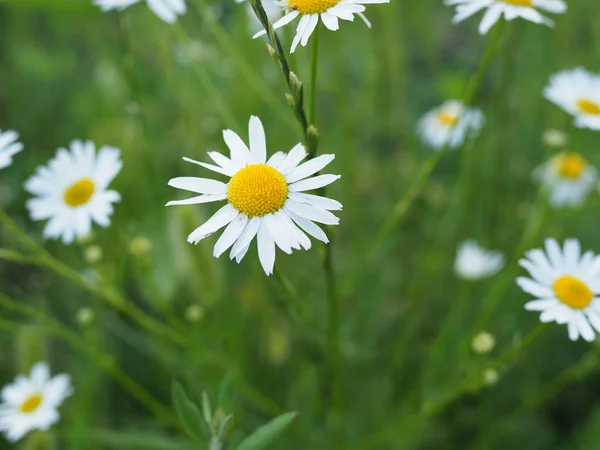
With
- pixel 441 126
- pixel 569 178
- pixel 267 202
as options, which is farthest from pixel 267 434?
pixel 441 126

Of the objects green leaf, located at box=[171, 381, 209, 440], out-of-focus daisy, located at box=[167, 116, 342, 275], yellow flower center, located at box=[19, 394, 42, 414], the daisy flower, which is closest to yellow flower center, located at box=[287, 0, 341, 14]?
out-of-focus daisy, located at box=[167, 116, 342, 275]

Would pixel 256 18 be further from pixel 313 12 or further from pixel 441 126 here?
pixel 441 126

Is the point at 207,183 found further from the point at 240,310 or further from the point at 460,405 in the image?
the point at 460,405

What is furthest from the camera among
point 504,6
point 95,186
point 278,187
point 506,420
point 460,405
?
point 460,405

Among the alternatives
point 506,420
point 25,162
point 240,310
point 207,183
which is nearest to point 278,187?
point 207,183

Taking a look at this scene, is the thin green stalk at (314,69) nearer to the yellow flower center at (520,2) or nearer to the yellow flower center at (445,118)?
the yellow flower center at (520,2)
